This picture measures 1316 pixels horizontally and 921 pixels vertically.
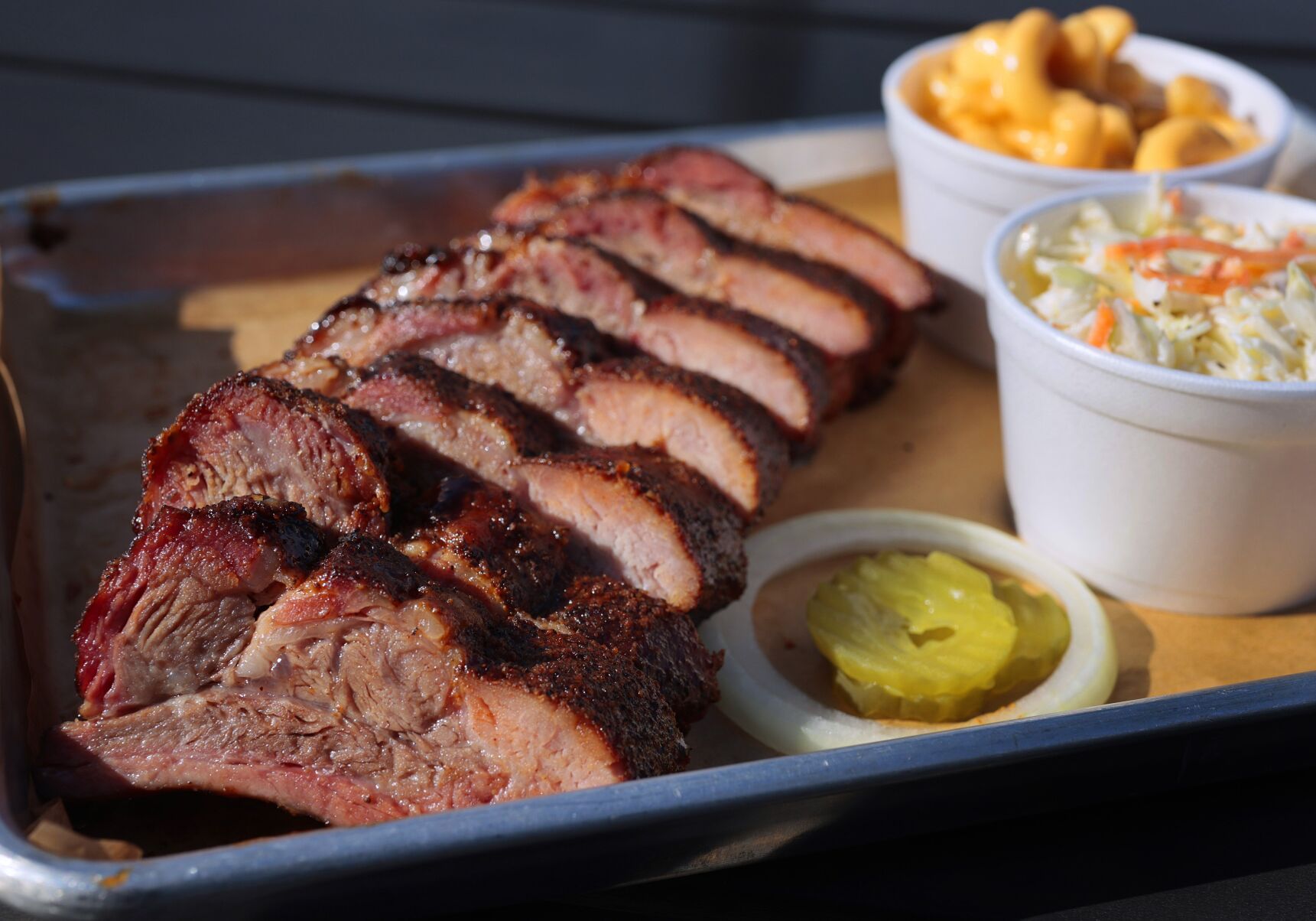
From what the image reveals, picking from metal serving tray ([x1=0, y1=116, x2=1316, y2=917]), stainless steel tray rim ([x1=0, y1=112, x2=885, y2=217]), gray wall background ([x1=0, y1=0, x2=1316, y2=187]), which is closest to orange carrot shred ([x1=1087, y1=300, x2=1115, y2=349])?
metal serving tray ([x1=0, y1=116, x2=1316, y2=917])

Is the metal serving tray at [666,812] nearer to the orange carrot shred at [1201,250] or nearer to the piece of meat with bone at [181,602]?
the piece of meat with bone at [181,602]

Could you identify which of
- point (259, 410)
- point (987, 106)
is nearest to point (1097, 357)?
point (987, 106)

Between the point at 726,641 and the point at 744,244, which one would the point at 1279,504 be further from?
the point at 744,244

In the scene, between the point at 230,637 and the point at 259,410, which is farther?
the point at 259,410

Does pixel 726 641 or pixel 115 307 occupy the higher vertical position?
pixel 115 307

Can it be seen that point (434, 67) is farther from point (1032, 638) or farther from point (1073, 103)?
point (1032, 638)

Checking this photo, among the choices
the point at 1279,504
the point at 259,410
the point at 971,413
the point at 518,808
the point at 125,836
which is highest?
the point at 259,410

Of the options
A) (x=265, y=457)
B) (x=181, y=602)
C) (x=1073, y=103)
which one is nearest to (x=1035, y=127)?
(x=1073, y=103)
